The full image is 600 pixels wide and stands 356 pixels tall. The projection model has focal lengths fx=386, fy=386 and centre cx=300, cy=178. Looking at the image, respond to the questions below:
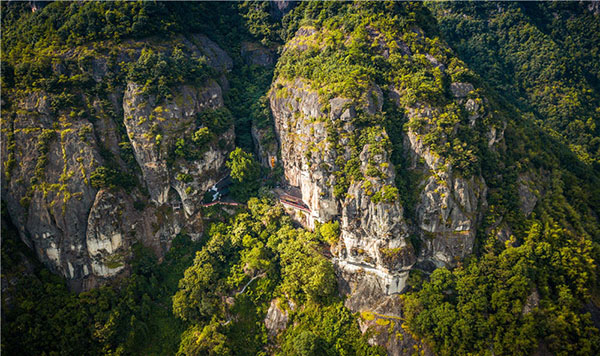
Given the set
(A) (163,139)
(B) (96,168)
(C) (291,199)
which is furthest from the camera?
(C) (291,199)

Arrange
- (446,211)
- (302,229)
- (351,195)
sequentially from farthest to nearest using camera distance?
1. (302,229)
2. (351,195)
3. (446,211)

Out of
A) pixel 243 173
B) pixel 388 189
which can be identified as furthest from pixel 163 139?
pixel 388 189

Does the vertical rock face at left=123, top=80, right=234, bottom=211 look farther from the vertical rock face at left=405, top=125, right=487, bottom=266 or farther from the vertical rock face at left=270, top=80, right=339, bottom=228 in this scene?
the vertical rock face at left=405, top=125, right=487, bottom=266

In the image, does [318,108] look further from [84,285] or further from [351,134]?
[84,285]

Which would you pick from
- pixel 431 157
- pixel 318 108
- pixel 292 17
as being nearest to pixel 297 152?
pixel 318 108

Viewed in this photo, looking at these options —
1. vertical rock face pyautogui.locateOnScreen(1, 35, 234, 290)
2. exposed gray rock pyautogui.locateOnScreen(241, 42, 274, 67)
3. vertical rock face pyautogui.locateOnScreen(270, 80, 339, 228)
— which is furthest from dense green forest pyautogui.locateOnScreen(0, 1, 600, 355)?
exposed gray rock pyautogui.locateOnScreen(241, 42, 274, 67)

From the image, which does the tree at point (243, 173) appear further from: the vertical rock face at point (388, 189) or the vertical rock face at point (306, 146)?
the vertical rock face at point (388, 189)

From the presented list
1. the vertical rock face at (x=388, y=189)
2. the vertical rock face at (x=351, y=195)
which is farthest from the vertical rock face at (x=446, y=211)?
the vertical rock face at (x=351, y=195)

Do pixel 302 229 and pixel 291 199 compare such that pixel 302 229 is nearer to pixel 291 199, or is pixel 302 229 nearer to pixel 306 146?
pixel 291 199
